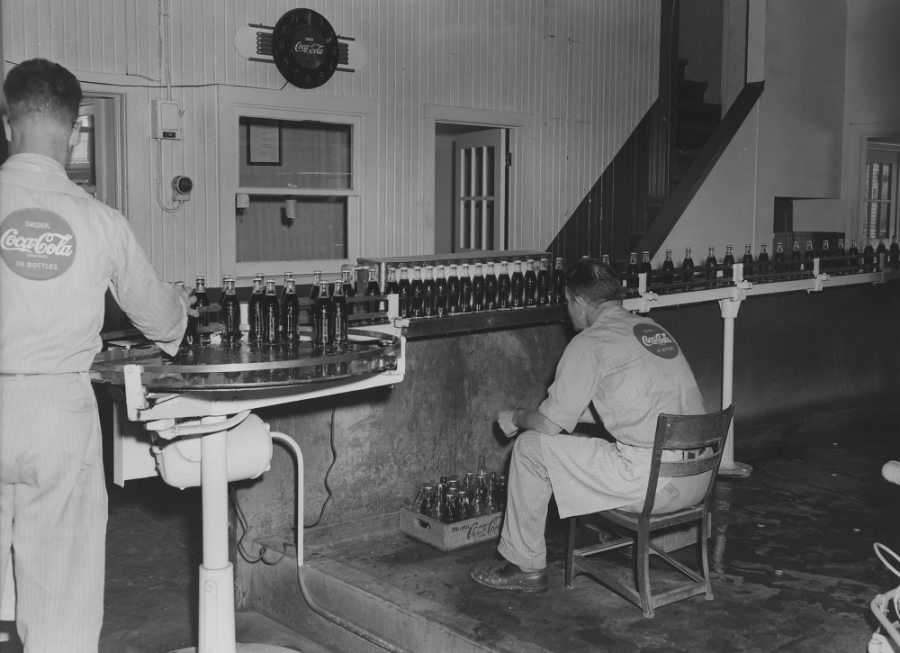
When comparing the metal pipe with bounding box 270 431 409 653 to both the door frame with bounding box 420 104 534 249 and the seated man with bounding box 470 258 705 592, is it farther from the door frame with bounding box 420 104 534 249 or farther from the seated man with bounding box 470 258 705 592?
the door frame with bounding box 420 104 534 249

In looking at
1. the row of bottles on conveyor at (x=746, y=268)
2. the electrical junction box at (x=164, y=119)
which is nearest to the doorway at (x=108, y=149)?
the electrical junction box at (x=164, y=119)

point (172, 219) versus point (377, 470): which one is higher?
point (172, 219)

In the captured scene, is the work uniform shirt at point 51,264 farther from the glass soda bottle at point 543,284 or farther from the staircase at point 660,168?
the staircase at point 660,168

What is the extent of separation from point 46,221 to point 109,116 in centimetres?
364

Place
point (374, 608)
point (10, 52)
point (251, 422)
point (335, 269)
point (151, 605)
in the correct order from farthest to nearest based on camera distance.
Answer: point (335, 269), point (10, 52), point (151, 605), point (374, 608), point (251, 422)

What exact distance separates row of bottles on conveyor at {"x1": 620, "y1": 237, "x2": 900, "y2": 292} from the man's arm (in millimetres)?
1758

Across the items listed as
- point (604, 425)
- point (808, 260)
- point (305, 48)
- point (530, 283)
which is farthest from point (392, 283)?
point (808, 260)

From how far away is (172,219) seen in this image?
6.13 meters

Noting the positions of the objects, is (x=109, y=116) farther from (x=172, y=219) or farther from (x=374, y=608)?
(x=374, y=608)

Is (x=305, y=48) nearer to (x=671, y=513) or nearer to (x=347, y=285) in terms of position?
(x=347, y=285)

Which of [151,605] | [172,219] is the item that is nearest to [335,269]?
[172,219]

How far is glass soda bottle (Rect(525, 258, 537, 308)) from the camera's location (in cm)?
539

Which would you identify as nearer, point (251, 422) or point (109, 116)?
point (251, 422)

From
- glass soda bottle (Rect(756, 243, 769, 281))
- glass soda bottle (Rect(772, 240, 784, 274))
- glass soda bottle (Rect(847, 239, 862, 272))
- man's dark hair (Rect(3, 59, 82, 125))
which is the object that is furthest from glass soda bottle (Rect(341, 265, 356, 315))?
glass soda bottle (Rect(847, 239, 862, 272))
